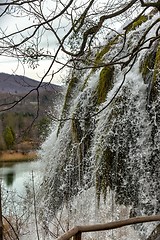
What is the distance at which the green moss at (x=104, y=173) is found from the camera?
376 centimetres

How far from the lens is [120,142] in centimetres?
369

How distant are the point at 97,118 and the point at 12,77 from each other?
117cm

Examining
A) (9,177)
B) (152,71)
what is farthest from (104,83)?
(9,177)

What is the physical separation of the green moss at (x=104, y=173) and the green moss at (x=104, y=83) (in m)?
0.53

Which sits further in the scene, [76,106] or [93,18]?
[76,106]

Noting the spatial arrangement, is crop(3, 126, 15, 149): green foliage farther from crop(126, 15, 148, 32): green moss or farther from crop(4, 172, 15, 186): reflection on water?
crop(4, 172, 15, 186): reflection on water

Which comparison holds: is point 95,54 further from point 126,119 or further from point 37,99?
point 37,99

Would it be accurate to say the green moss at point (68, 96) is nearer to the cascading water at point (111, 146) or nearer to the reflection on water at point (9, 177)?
the cascading water at point (111, 146)

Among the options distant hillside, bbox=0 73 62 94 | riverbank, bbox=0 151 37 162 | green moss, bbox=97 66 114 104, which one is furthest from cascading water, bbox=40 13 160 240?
riverbank, bbox=0 151 37 162

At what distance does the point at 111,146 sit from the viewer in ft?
12.2

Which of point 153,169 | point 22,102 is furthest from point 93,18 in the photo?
point 153,169

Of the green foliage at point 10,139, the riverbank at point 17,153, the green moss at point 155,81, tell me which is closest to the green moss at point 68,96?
the green foliage at point 10,139

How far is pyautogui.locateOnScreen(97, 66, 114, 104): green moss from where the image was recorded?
3975 mm

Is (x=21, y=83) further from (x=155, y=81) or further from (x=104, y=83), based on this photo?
(x=104, y=83)
